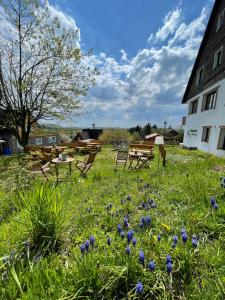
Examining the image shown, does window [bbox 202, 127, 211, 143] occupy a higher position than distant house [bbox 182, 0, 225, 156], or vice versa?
distant house [bbox 182, 0, 225, 156]

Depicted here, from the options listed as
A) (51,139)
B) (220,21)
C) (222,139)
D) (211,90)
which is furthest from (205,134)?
(51,139)

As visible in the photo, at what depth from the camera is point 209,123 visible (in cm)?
1353

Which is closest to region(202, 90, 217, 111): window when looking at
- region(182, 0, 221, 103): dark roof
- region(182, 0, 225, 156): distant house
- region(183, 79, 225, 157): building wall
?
region(182, 0, 225, 156): distant house

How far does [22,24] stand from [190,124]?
1694 cm

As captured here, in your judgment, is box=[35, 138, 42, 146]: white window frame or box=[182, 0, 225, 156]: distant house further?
box=[35, 138, 42, 146]: white window frame

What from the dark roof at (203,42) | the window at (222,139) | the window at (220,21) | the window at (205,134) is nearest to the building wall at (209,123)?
the window at (222,139)

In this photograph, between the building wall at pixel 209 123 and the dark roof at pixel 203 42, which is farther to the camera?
the dark roof at pixel 203 42

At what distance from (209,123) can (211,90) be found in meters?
2.73

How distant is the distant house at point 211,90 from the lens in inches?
463

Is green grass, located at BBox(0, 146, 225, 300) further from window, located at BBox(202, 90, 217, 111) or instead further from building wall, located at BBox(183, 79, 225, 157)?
window, located at BBox(202, 90, 217, 111)

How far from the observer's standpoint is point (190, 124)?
19188 millimetres

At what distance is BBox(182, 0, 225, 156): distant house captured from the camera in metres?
11.8

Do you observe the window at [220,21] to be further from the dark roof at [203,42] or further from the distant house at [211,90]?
the dark roof at [203,42]

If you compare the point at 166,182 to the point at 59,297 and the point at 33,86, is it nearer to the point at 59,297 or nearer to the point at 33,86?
the point at 59,297
